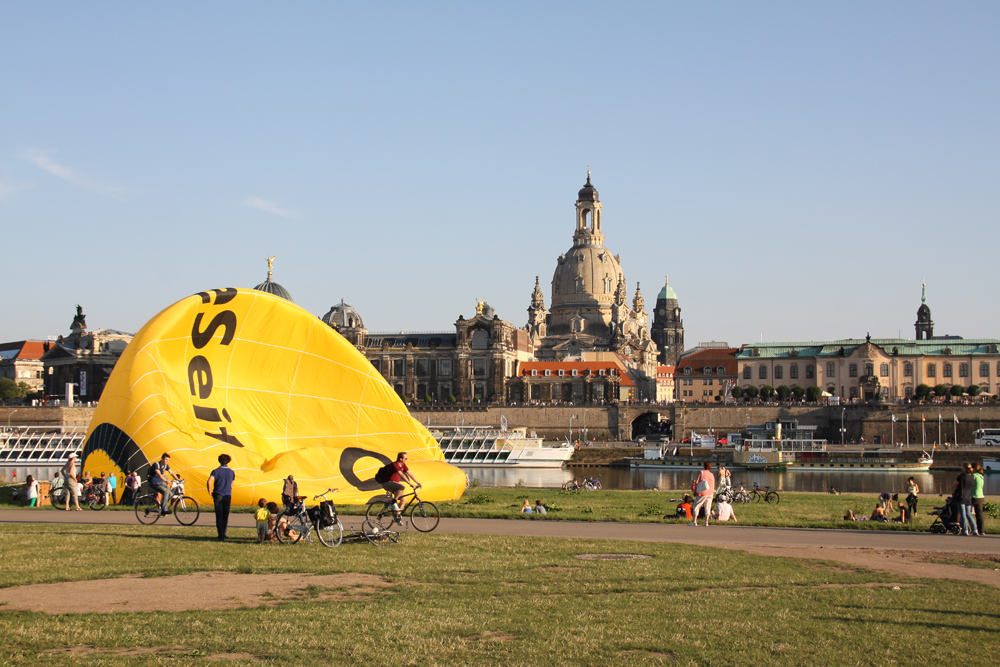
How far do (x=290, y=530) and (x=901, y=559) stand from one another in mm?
11570

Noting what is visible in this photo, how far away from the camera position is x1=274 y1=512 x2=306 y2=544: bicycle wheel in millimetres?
21031

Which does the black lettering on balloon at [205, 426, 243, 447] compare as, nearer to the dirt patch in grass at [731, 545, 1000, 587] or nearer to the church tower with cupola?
the dirt patch in grass at [731, 545, 1000, 587]

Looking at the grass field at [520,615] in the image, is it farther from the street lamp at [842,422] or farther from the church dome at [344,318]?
the church dome at [344,318]

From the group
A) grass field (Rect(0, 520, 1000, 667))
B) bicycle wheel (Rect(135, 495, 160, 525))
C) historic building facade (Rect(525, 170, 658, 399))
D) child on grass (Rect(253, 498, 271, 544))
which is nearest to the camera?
grass field (Rect(0, 520, 1000, 667))

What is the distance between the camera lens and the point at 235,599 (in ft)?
49.4

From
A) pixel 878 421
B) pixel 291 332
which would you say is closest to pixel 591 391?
pixel 878 421

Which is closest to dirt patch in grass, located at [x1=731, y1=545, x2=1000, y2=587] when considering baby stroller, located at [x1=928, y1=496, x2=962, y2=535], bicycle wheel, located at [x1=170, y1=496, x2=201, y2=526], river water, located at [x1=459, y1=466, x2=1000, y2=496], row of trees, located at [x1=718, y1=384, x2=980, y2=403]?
baby stroller, located at [x1=928, y1=496, x2=962, y2=535]

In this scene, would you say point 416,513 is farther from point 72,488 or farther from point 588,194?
point 588,194

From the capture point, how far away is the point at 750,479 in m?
81.4

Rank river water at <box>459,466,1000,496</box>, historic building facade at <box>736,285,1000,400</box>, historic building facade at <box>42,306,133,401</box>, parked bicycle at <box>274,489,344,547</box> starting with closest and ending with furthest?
parked bicycle at <box>274,489,344,547</box>
river water at <box>459,466,1000,496</box>
historic building facade at <box>736,285,1000,400</box>
historic building facade at <box>42,306,133,401</box>

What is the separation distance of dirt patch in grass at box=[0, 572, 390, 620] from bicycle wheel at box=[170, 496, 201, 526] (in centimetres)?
931

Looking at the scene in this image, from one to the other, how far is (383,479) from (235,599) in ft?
25.0

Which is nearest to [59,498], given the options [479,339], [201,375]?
[201,375]

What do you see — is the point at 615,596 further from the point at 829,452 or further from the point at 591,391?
the point at 591,391
